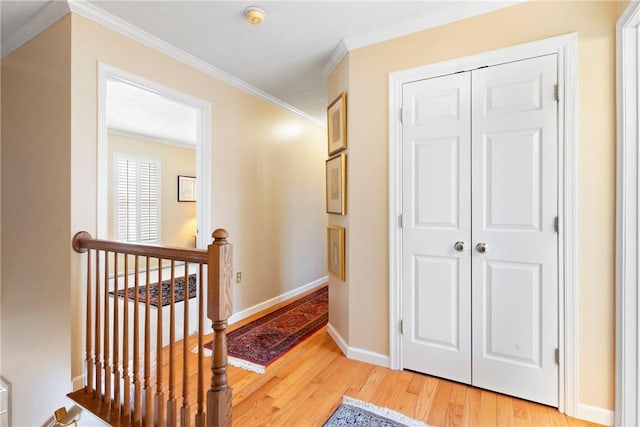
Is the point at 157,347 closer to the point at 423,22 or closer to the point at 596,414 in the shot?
the point at 596,414

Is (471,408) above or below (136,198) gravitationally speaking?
below

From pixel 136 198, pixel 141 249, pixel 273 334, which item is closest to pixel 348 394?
pixel 273 334

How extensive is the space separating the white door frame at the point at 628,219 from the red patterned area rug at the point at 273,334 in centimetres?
198

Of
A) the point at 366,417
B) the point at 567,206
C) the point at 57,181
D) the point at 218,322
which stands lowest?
the point at 366,417

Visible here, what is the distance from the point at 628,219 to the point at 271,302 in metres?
3.00

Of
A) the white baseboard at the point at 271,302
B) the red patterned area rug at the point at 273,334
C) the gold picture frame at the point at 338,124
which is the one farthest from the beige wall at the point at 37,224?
the gold picture frame at the point at 338,124

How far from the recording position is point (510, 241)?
5.99 ft

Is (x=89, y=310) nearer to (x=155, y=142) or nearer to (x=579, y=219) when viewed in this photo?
(x=579, y=219)

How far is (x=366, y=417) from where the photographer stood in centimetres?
167

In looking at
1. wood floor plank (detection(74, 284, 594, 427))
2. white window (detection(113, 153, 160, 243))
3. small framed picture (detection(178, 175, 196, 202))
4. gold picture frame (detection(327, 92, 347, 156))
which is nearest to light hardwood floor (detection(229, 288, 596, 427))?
wood floor plank (detection(74, 284, 594, 427))

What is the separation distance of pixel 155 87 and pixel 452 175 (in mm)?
2258

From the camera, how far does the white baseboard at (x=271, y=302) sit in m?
3.02

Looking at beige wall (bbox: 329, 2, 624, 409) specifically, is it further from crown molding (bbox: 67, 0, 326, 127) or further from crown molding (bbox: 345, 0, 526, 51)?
crown molding (bbox: 67, 0, 326, 127)

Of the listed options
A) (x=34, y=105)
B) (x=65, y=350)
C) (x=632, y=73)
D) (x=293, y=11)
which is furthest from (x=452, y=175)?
(x=34, y=105)
